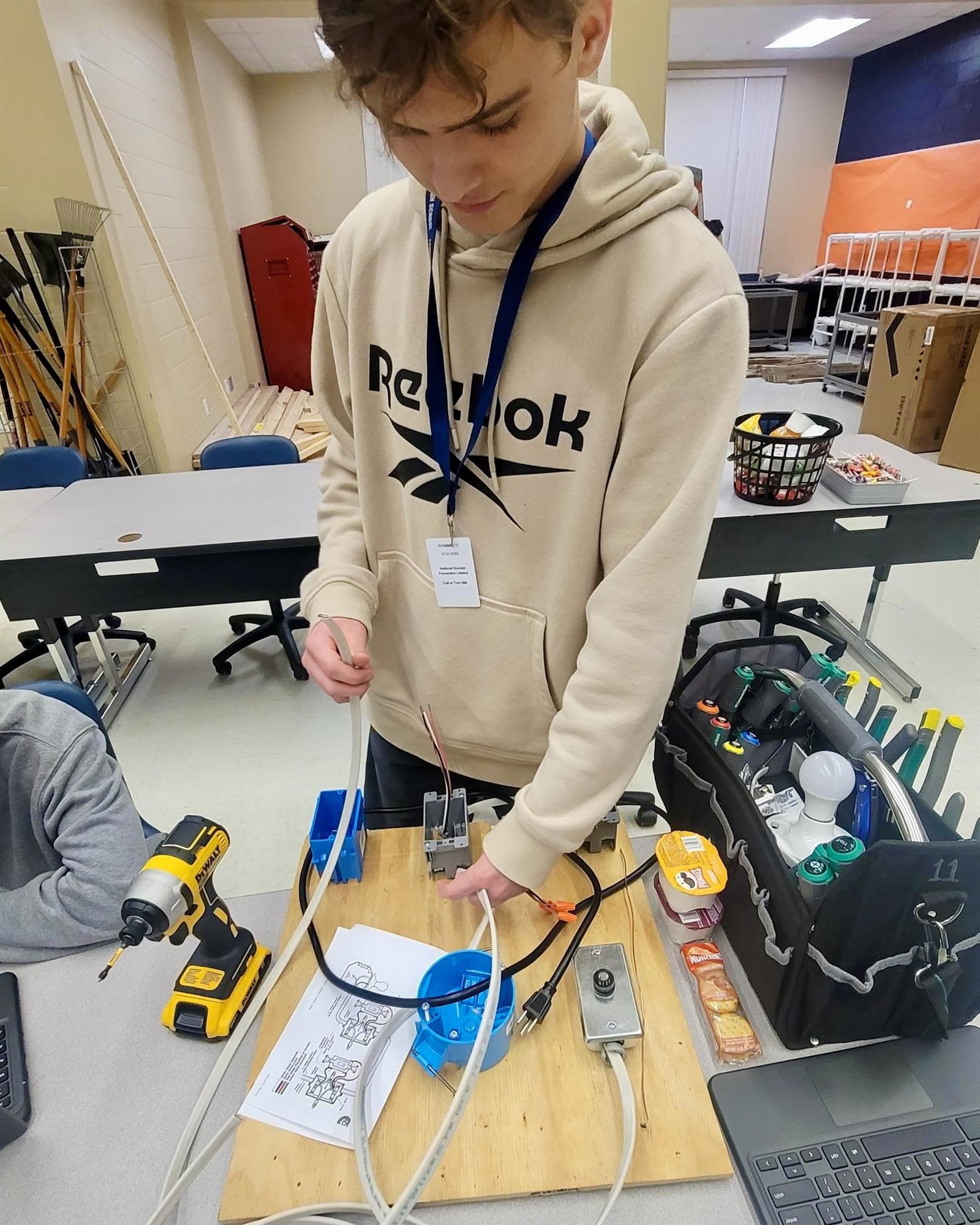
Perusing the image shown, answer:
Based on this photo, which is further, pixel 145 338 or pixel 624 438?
pixel 145 338

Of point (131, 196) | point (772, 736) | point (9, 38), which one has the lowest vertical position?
point (772, 736)

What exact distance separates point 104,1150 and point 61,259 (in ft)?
11.9

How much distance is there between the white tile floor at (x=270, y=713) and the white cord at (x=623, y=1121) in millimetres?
1265

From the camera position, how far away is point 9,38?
2.94m

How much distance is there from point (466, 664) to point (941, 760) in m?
0.60

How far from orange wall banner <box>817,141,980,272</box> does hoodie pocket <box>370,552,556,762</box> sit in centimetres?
712

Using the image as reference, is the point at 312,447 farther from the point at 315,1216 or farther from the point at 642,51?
the point at 315,1216

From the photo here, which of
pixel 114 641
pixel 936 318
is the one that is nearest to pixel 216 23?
pixel 114 641

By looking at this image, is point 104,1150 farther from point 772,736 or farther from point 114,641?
point 114,641

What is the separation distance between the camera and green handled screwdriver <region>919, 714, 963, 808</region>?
2.67ft

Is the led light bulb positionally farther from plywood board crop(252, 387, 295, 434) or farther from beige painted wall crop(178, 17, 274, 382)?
beige painted wall crop(178, 17, 274, 382)

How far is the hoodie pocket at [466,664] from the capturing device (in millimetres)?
819

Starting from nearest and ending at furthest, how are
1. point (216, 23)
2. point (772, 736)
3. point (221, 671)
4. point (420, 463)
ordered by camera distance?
point (420, 463), point (772, 736), point (221, 671), point (216, 23)

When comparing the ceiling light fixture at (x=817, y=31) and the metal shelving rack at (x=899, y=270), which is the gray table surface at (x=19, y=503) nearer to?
the metal shelving rack at (x=899, y=270)
